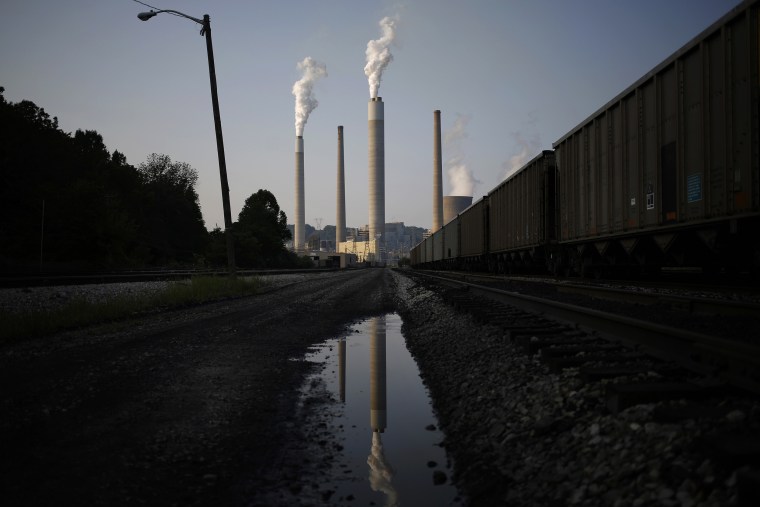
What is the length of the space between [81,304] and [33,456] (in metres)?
8.50

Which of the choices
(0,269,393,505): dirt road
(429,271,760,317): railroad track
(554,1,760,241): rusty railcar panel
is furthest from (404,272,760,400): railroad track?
(554,1,760,241): rusty railcar panel

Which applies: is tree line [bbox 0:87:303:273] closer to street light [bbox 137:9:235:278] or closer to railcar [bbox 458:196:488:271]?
street light [bbox 137:9:235:278]

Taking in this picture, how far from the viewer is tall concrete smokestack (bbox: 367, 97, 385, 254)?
416ft

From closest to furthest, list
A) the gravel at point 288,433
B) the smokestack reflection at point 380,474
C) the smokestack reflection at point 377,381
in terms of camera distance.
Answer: the gravel at point 288,433 < the smokestack reflection at point 380,474 < the smokestack reflection at point 377,381

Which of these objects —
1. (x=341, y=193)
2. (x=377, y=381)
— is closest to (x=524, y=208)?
(x=377, y=381)

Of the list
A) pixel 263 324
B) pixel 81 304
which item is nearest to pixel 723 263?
pixel 263 324

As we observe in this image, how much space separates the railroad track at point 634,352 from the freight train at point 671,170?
3785 mm

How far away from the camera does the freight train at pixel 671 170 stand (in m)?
7.58

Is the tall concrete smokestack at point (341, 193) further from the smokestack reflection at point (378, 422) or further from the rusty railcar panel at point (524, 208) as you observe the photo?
the smokestack reflection at point (378, 422)

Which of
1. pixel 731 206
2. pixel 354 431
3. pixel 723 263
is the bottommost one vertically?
pixel 354 431

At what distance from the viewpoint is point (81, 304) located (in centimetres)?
1068

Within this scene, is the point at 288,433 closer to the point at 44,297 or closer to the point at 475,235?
the point at 44,297

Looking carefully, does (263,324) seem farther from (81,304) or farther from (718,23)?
(718,23)

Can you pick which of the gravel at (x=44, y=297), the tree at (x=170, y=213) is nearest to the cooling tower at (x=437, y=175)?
the tree at (x=170, y=213)
